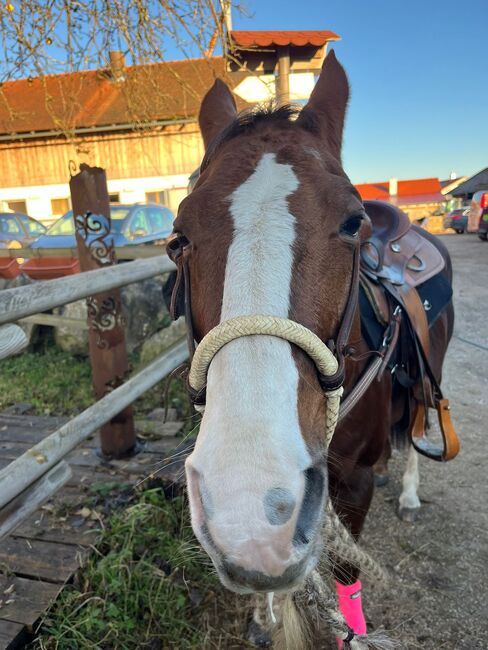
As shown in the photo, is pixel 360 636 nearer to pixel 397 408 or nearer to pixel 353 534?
pixel 353 534

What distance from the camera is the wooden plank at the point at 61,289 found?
1661 millimetres

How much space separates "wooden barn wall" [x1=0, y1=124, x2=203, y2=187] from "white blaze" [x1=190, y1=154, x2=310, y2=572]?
740 inches

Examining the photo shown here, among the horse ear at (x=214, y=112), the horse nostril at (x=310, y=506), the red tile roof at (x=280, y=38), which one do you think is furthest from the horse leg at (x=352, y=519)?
the red tile roof at (x=280, y=38)

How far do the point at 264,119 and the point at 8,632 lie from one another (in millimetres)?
2242

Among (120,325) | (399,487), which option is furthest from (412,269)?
(120,325)

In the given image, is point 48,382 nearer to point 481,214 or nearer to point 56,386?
point 56,386

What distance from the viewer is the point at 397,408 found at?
8.54 ft

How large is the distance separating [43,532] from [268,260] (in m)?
2.13

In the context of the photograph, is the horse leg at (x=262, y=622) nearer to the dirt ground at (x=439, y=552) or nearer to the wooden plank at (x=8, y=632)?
the dirt ground at (x=439, y=552)

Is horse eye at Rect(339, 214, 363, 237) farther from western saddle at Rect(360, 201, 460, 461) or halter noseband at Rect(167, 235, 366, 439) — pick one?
western saddle at Rect(360, 201, 460, 461)

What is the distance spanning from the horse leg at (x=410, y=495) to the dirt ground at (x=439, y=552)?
0.17ft

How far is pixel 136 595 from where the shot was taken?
208 centimetres

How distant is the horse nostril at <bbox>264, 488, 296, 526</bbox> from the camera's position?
89cm

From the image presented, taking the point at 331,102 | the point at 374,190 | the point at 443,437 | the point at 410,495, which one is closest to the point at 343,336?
the point at 331,102
